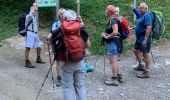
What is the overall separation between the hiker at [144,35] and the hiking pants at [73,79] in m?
2.27

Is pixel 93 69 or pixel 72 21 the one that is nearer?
pixel 72 21

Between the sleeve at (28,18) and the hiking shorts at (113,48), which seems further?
the sleeve at (28,18)

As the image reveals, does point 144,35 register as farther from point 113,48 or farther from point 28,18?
point 28,18

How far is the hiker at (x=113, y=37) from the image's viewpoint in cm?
812

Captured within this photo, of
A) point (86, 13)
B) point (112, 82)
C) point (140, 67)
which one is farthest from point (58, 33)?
point (86, 13)

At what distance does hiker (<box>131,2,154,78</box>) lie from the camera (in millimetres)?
8555

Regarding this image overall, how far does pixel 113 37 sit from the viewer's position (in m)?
8.27

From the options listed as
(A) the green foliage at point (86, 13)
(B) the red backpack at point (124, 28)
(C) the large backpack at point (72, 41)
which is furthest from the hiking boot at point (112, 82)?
(A) the green foliage at point (86, 13)

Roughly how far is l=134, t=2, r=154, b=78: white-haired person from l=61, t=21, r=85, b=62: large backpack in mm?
2385

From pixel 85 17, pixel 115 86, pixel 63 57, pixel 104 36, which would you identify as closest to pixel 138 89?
pixel 115 86

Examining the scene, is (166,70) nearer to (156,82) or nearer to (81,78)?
(156,82)

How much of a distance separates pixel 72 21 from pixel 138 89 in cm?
242

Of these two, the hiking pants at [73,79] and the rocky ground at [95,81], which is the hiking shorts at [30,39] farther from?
the hiking pants at [73,79]

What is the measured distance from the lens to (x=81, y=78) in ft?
22.5
